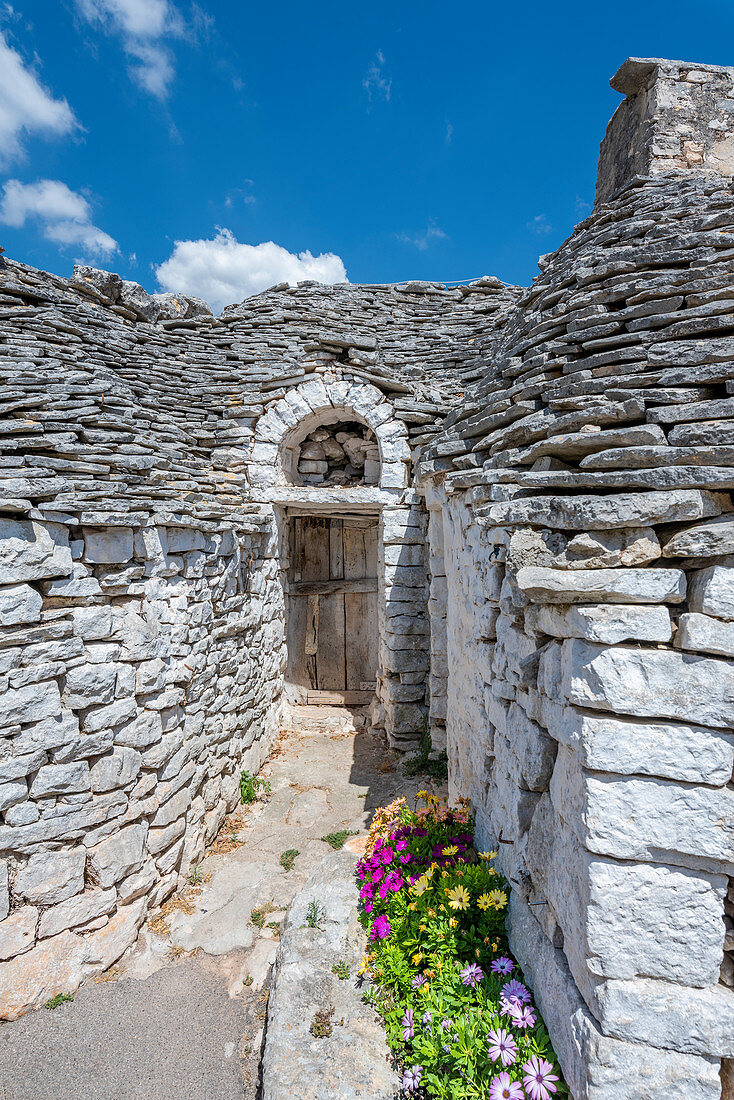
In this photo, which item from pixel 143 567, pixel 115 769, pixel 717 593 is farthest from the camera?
pixel 143 567

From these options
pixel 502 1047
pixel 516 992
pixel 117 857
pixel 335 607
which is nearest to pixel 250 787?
pixel 117 857

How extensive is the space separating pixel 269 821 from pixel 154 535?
3123 mm

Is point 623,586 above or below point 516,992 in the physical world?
above

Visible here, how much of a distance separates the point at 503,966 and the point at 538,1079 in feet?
1.61

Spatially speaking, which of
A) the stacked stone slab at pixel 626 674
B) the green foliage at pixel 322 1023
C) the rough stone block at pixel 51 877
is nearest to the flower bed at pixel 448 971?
the stacked stone slab at pixel 626 674

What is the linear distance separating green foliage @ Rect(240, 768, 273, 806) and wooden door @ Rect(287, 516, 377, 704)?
2.22 metres

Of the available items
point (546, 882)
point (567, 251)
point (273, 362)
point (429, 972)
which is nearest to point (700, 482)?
point (546, 882)

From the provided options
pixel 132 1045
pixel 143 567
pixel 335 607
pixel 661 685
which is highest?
pixel 143 567

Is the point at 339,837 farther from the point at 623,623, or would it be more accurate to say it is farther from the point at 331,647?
the point at 623,623

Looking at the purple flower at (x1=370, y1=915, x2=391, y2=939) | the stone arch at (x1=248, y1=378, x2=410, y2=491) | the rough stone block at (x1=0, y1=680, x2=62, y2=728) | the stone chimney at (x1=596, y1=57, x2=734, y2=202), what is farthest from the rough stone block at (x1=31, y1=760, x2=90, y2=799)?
the stone chimney at (x1=596, y1=57, x2=734, y2=202)

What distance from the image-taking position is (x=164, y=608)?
4070mm

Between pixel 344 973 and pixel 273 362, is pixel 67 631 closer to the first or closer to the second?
pixel 344 973

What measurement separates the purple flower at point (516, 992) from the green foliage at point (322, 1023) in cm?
97

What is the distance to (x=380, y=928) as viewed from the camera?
2.95 m
